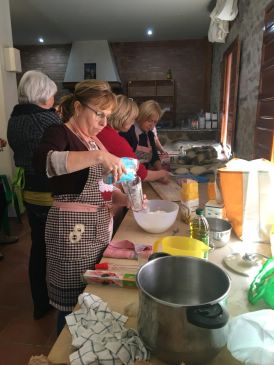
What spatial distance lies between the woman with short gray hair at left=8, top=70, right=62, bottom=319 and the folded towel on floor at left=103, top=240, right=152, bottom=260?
0.71m

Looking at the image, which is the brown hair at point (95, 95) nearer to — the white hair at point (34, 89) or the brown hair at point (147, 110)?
the white hair at point (34, 89)

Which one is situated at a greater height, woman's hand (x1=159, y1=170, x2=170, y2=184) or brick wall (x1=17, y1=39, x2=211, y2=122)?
brick wall (x1=17, y1=39, x2=211, y2=122)

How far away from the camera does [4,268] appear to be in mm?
2533

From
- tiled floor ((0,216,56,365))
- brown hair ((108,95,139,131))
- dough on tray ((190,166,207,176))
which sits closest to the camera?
tiled floor ((0,216,56,365))

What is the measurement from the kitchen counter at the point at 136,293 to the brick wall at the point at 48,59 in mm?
6002

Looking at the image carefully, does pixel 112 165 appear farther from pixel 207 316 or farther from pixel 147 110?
pixel 147 110

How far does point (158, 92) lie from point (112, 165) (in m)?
5.93

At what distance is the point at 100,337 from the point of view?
2.25 feet

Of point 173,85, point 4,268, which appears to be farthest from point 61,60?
point 4,268

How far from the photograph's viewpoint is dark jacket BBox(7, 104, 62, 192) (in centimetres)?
170

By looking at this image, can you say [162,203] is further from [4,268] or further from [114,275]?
[4,268]

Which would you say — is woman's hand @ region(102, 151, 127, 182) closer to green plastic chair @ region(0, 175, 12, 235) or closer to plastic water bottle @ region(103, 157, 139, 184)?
plastic water bottle @ region(103, 157, 139, 184)

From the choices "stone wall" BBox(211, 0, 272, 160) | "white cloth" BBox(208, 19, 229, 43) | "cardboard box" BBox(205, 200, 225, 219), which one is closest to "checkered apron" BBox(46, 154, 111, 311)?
"cardboard box" BBox(205, 200, 225, 219)

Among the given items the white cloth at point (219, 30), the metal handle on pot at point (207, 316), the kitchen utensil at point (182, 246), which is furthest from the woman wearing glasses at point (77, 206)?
Result: the white cloth at point (219, 30)
